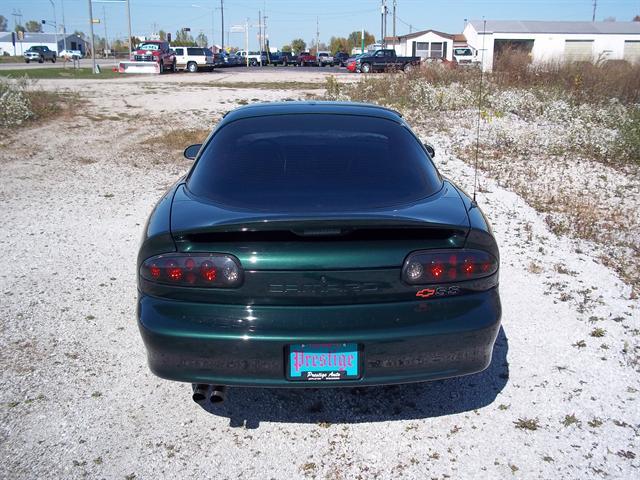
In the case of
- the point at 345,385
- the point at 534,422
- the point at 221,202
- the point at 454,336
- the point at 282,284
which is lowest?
the point at 534,422

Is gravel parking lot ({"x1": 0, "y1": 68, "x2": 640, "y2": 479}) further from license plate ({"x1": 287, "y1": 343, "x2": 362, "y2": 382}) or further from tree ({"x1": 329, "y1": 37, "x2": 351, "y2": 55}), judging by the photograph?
tree ({"x1": 329, "y1": 37, "x2": 351, "y2": 55})

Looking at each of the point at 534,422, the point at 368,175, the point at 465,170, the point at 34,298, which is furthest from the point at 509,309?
the point at 465,170

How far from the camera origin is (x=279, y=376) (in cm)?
287

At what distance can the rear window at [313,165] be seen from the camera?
321cm

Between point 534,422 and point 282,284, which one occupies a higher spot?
point 282,284

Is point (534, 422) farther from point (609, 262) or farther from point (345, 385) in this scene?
point (609, 262)

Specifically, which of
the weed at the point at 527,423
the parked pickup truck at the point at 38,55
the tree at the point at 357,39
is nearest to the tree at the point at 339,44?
the tree at the point at 357,39

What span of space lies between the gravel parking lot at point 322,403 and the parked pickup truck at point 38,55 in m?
61.7

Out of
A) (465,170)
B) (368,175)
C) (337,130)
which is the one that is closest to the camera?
(368,175)

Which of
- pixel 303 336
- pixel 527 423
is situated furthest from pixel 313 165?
pixel 527 423

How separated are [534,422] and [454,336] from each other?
807 mm

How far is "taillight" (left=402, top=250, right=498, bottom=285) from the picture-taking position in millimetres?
2842

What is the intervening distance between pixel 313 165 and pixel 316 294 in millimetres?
975

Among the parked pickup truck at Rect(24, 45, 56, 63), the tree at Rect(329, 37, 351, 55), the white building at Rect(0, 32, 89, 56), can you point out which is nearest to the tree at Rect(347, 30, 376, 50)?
the tree at Rect(329, 37, 351, 55)
